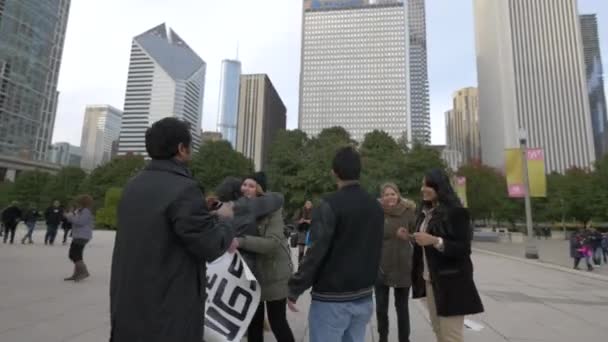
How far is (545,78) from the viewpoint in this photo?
92.9 m

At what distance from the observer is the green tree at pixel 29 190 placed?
5003 centimetres

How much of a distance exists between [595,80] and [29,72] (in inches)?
7656

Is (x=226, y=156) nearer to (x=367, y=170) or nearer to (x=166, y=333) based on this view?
(x=367, y=170)

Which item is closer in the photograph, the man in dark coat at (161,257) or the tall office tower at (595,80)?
the man in dark coat at (161,257)

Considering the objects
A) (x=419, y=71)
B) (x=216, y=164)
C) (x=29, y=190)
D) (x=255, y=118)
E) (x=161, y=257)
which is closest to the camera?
(x=161, y=257)

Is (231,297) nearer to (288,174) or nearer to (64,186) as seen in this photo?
(288,174)

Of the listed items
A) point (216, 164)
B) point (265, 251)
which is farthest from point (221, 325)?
point (216, 164)

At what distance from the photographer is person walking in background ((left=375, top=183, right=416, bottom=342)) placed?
3781 millimetres

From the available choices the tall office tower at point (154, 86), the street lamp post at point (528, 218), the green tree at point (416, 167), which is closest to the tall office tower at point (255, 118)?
the tall office tower at point (154, 86)

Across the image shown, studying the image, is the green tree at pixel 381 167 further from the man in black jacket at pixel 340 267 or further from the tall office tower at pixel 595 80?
the tall office tower at pixel 595 80

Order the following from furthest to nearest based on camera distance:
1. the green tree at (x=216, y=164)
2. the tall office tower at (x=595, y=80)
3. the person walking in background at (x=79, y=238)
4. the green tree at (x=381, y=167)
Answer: the tall office tower at (x=595, y=80) → the green tree at (x=216, y=164) → the green tree at (x=381, y=167) → the person walking in background at (x=79, y=238)

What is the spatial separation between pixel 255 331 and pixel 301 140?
38.7 meters

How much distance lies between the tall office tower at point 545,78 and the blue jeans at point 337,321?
4019 inches

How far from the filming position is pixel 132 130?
433 ft
